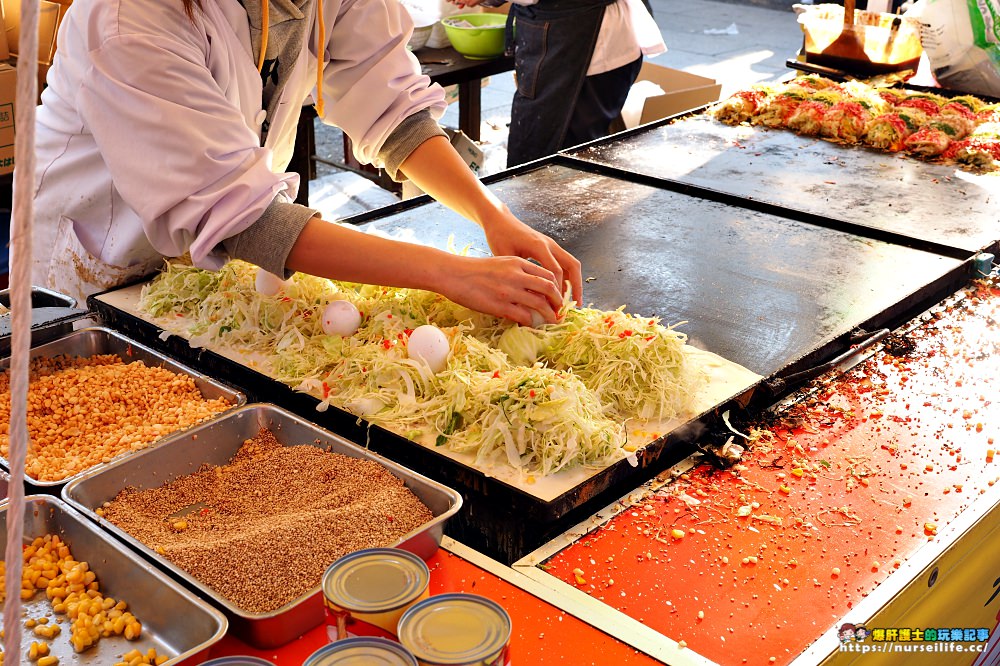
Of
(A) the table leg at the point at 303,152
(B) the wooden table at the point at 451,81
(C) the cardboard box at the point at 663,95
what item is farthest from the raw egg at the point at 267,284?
(C) the cardboard box at the point at 663,95

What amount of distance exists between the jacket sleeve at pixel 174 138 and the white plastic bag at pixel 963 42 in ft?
11.6

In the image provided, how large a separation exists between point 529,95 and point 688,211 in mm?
1912

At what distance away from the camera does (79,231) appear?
2.23 metres

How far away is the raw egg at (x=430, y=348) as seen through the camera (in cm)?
177

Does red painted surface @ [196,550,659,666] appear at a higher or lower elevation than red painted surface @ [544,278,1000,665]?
higher

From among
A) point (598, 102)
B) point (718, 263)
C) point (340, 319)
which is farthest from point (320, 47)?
A: point (598, 102)

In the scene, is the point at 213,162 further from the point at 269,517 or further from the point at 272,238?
the point at 269,517

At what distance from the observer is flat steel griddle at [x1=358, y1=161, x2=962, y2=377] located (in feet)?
7.11

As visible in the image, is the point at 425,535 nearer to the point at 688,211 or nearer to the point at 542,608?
the point at 542,608

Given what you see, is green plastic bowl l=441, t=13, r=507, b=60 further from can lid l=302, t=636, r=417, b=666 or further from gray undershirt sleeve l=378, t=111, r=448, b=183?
can lid l=302, t=636, r=417, b=666

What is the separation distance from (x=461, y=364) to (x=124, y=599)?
2.36 ft

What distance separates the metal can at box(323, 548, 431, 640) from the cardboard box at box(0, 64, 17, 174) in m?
3.52

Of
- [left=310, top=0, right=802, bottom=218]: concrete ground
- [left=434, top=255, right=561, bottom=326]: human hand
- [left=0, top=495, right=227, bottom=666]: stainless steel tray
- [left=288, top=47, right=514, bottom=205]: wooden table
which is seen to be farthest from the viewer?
[left=310, top=0, right=802, bottom=218]: concrete ground

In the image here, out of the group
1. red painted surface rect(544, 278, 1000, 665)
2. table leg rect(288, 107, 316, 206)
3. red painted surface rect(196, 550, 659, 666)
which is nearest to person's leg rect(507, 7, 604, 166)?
table leg rect(288, 107, 316, 206)
